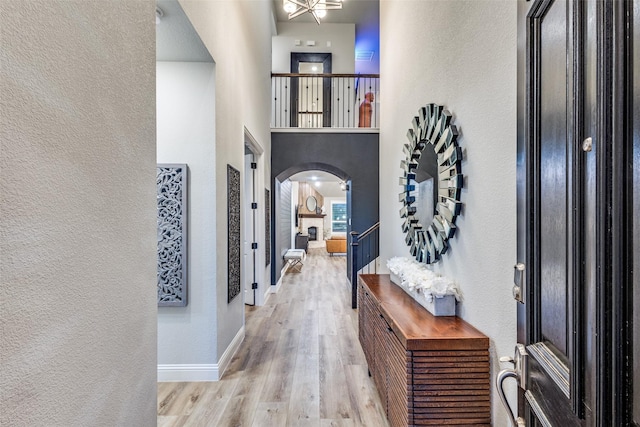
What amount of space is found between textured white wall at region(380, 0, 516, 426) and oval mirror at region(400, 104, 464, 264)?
0.20 ft

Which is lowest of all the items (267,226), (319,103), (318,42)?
(267,226)

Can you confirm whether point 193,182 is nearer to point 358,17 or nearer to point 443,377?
point 443,377

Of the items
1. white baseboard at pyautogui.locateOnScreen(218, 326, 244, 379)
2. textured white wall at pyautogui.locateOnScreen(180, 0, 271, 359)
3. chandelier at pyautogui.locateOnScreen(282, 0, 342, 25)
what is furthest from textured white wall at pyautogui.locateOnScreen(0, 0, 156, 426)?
chandelier at pyautogui.locateOnScreen(282, 0, 342, 25)

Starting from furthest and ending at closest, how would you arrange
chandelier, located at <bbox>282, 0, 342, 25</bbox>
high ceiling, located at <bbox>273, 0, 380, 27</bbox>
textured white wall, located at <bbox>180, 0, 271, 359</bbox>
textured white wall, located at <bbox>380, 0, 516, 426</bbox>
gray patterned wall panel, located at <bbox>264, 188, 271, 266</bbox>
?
high ceiling, located at <bbox>273, 0, 380, 27</bbox>, gray patterned wall panel, located at <bbox>264, 188, 271, 266</bbox>, chandelier, located at <bbox>282, 0, 342, 25</bbox>, textured white wall, located at <bbox>180, 0, 271, 359</bbox>, textured white wall, located at <bbox>380, 0, 516, 426</bbox>

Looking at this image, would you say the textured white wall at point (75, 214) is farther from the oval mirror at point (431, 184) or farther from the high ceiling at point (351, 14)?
the high ceiling at point (351, 14)

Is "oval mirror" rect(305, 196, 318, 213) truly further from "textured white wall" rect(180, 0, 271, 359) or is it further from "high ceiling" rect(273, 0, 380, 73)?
"textured white wall" rect(180, 0, 271, 359)

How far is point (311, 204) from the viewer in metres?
14.8

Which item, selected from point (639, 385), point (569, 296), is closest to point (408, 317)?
point (569, 296)

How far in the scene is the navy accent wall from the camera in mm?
6031

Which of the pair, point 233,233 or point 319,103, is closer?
point 233,233

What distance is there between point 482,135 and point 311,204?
43.3ft

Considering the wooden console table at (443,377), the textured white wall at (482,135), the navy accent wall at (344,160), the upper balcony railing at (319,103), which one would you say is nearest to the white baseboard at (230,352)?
the wooden console table at (443,377)

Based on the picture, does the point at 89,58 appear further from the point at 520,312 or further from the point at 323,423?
the point at 323,423

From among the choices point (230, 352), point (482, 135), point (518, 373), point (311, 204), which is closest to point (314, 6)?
point (482, 135)
